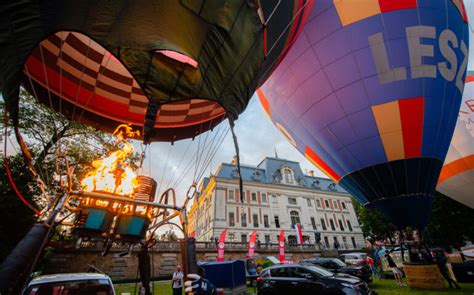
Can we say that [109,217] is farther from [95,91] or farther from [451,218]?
[451,218]

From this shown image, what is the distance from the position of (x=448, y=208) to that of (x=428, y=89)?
17.3 m

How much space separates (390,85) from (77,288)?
990cm

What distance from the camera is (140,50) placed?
95.7 inches

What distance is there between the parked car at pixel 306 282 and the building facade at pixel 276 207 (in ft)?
75.5

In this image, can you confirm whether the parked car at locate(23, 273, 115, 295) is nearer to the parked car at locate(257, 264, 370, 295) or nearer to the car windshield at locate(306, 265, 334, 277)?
the parked car at locate(257, 264, 370, 295)

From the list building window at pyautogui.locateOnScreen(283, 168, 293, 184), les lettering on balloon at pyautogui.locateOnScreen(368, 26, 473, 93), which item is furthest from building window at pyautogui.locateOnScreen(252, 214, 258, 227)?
les lettering on balloon at pyautogui.locateOnScreen(368, 26, 473, 93)

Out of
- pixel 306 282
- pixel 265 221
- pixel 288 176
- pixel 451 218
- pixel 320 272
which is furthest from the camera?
pixel 288 176

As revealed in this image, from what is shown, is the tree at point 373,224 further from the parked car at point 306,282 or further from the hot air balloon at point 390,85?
the parked car at point 306,282

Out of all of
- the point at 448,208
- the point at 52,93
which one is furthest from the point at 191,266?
the point at 448,208

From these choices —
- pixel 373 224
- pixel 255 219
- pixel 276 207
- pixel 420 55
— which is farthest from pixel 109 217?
pixel 373 224

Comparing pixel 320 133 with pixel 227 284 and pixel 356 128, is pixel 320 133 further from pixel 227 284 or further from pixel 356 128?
pixel 227 284

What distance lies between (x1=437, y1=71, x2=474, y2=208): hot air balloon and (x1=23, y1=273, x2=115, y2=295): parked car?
15603mm

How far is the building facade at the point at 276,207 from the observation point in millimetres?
31438

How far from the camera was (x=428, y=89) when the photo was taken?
263 inches
